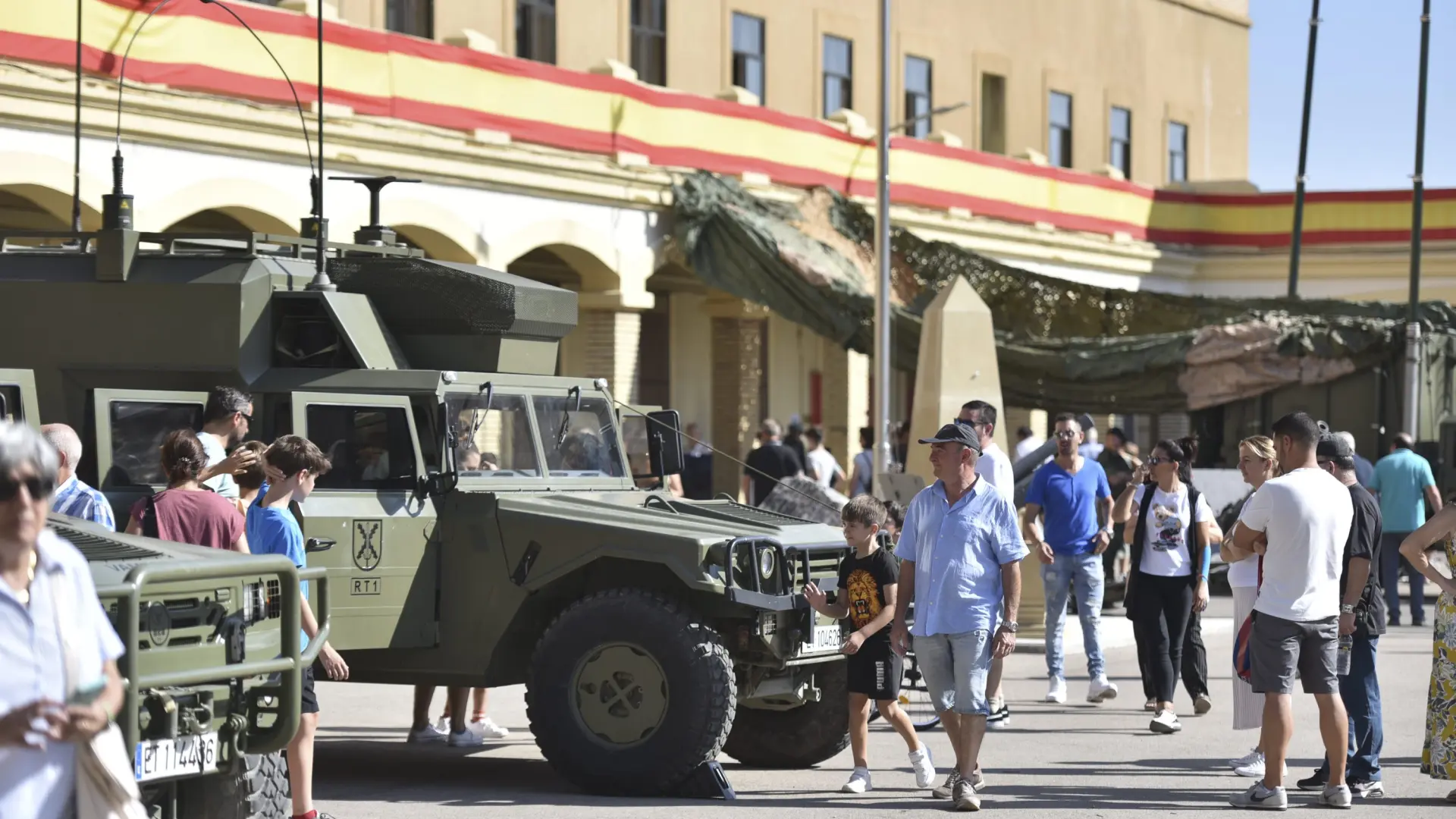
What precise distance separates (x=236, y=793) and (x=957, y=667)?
3.40 m

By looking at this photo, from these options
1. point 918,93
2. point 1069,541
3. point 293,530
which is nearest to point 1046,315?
point 918,93

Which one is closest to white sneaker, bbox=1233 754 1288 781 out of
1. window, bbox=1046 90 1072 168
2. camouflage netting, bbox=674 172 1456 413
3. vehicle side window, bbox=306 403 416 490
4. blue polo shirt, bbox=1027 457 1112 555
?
blue polo shirt, bbox=1027 457 1112 555

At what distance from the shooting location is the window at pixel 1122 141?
132 ft

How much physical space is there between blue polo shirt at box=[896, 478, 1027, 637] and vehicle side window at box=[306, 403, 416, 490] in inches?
103

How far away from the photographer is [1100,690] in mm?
14031

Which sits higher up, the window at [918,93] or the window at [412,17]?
the window at [918,93]

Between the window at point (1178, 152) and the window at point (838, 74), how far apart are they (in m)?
11.7

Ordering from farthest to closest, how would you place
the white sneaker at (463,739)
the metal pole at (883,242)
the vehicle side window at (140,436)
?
the metal pole at (883,242)
the white sneaker at (463,739)
the vehicle side window at (140,436)

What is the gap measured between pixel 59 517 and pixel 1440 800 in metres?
6.37

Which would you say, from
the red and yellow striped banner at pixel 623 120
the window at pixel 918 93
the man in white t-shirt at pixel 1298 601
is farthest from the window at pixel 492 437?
the window at pixel 918 93

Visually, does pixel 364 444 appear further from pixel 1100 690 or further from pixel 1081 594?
pixel 1100 690

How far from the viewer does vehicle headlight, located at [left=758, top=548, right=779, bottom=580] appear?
10391 millimetres

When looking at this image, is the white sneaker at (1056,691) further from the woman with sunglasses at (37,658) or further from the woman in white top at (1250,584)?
A: the woman with sunglasses at (37,658)

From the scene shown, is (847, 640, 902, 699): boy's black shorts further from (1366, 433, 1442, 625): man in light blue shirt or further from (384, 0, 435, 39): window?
(384, 0, 435, 39): window
